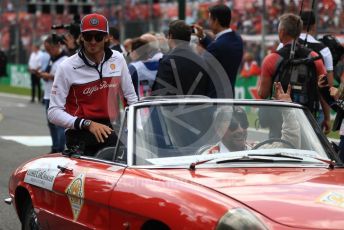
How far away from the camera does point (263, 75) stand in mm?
8602

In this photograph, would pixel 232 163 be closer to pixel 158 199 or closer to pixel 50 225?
pixel 158 199

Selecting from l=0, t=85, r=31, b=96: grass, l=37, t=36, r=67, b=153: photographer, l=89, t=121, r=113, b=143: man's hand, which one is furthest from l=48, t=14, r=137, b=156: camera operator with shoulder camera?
l=0, t=85, r=31, b=96: grass

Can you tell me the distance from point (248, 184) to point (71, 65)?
2408 mm

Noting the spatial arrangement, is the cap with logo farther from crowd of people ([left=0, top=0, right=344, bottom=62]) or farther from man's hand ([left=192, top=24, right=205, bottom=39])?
crowd of people ([left=0, top=0, right=344, bottom=62])

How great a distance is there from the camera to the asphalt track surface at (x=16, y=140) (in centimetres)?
861

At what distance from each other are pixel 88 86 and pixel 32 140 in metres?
8.89

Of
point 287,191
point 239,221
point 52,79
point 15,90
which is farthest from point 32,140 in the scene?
point 15,90

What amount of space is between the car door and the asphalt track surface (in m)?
1.86

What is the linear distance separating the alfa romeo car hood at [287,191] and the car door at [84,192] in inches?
17.9

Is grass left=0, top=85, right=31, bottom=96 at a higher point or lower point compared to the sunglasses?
lower

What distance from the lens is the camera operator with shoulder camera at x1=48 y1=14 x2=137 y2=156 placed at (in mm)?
6734

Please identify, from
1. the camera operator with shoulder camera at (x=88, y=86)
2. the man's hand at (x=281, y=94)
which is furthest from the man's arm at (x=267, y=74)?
the camera operator with shoulder camera at (x=88, y=86)

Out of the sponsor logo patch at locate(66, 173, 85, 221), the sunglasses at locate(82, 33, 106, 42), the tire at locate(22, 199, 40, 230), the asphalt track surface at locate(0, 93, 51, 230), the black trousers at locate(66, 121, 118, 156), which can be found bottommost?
the asphalt track surface at locate(0, 93, 51, 230)

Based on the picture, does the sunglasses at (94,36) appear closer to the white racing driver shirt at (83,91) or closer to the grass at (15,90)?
the white racing driver shirt at (83,91)
